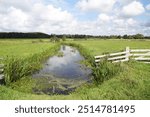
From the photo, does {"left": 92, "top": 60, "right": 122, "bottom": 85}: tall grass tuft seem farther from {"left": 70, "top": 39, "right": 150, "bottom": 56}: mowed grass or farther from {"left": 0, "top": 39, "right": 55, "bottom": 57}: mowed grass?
{"left": 0, "top": 39, "right": 55, "bottom": 57}: mowed grass

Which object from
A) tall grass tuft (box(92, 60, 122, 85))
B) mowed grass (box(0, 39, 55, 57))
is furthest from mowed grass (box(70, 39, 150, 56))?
tall grass tuft (box(92, 60, 122, 85))

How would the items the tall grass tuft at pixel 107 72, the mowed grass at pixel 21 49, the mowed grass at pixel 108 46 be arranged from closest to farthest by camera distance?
the tall grass tuft at pixel 107 72 < the mowed grass at pixel 21 49 < the mowed grass at pixel 108 46

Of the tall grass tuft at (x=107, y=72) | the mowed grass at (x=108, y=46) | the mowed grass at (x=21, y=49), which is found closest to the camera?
the tall grass tuft at (x=107, y=72)

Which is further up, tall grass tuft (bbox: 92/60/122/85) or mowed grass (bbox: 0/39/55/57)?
tall grass tuft (bbox: 92/60/122/85)

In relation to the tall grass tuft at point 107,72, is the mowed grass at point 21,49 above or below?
below

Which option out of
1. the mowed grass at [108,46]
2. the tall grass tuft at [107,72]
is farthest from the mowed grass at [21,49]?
the tall grass tuft at [107,72]

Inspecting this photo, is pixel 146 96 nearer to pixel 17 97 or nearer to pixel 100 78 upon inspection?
pixel 100 78

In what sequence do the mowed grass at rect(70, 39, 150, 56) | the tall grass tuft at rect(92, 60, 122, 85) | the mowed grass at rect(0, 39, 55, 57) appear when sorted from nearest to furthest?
the tall grass tuft at rect(92, 60, 122, 85) < the mowed grass at rect(0, 39, 55, 57) < the mowed grass at rect(70, 39, 150, 56)

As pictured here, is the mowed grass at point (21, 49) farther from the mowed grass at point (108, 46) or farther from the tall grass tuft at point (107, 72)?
the tall grass tuft at point (107, 72)

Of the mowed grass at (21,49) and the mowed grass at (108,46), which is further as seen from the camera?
the mowed grass at (108,46)

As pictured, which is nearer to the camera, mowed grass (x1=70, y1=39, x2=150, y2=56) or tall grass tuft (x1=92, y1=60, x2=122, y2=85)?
tall grass tuft (x1=92, y1=60, x2=122, y2=85)

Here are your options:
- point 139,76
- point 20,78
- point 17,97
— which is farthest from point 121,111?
point 20,78

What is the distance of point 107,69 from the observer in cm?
1374

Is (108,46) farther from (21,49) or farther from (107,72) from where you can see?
(107,72)
